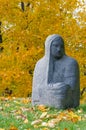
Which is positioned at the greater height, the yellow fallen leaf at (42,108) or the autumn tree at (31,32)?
the autumn tree at (31,32)

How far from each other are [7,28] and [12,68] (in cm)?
224

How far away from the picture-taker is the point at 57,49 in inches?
373

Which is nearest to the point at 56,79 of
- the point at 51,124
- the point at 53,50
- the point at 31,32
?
the point at 53,50

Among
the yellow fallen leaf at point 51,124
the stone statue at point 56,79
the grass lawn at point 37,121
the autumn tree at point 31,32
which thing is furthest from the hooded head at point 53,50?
the autumn tree at point 31,32

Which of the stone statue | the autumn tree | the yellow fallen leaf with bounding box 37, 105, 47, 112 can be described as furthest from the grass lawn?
the autumn tree

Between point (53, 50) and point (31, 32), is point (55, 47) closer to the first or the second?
point (53, 50)

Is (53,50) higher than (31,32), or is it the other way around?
(31,32)

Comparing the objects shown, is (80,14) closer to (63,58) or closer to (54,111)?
(63,58)

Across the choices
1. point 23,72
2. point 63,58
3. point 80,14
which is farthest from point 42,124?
point 80,14

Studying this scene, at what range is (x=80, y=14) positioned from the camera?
55.7 ft

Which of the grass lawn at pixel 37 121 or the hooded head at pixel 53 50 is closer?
the grass lawn at pixel 37 121

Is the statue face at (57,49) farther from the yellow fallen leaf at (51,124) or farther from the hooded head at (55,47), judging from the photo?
the yellow fallen leaf at (51,124)

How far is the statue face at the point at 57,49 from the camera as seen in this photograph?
9.48m

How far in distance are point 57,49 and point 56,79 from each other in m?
0.72
